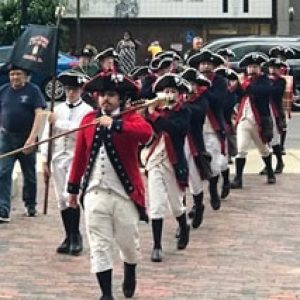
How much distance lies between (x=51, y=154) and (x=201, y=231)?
1.87 m

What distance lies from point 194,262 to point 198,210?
60.4 inches

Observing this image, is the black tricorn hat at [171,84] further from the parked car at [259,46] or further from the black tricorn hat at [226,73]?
the parked car at [259,46]

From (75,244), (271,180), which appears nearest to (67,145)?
(75,244)

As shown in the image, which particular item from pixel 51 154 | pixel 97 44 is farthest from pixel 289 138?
pixel 97 44

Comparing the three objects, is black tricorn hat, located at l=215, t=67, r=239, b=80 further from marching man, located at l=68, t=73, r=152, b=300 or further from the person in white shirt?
marching man, located at l=68, t=73, r=152, b=300

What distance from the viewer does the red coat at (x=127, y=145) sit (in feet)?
24.1

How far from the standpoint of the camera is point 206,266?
882 cm

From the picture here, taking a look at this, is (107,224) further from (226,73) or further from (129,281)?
(226,73)

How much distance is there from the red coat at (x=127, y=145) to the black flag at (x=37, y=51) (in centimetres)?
294

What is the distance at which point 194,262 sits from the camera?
29.5 feet

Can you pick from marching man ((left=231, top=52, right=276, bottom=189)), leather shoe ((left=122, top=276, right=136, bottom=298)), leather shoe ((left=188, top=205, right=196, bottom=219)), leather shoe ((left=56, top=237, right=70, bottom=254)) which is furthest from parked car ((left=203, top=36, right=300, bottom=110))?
leather shoe ((left=122, top=276, right=136, bottom=298))

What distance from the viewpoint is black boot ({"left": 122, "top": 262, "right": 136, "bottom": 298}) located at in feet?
25.1

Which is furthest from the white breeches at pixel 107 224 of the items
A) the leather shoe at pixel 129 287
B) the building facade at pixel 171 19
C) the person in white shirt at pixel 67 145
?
the building facade at pixel 171 19

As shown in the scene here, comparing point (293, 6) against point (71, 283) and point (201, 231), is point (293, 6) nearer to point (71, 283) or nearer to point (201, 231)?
point (201, 231)
